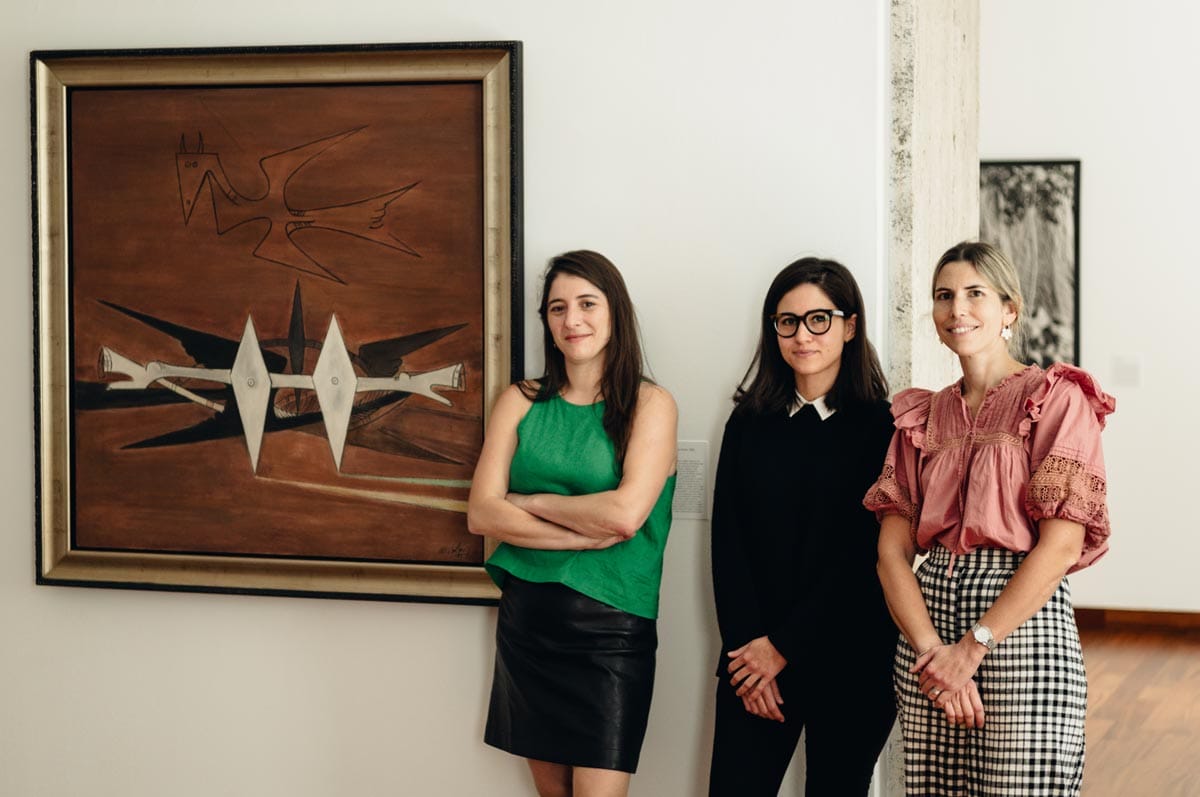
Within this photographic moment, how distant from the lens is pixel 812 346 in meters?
2.51

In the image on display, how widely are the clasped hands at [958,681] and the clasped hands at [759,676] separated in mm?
395

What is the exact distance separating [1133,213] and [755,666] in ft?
15.3

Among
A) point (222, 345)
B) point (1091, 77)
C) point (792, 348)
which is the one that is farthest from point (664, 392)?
point (1091, 77)

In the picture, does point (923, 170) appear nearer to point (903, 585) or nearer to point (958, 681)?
point (903, 585)

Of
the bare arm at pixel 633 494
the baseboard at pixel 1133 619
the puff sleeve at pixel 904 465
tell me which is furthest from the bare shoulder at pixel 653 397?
the baseboard at pixel 1133 619

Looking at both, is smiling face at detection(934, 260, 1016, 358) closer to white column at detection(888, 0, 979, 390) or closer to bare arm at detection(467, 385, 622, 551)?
white column at detection(888, 0, 979, 390)

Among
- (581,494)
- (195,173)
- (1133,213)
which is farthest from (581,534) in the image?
(1133,213)

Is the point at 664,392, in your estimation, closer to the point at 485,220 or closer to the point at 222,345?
the point at 485,220

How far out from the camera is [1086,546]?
2.18 meters

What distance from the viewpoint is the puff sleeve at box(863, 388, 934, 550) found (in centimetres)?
A: 230

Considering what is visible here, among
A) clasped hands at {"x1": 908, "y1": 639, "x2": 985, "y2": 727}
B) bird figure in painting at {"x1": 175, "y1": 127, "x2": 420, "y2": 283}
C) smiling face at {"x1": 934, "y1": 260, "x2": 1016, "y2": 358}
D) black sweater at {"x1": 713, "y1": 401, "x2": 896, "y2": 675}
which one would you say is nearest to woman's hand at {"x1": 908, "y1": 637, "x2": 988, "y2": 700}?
clasped hands at {"x1": 908, "y1": 639, "x2": 985, "y2": 727}

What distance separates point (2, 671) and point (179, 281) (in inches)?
47.8

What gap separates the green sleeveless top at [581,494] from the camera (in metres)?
2.65

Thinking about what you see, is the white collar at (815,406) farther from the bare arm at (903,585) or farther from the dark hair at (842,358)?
the bare arm at (903,585)
